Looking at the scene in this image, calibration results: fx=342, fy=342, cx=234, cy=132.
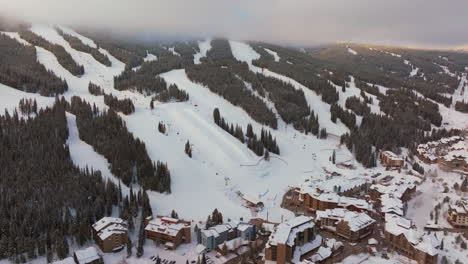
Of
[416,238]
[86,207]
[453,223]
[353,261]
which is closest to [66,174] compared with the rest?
[86,207]

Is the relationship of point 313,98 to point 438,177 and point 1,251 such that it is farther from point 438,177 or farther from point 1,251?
point 1,251

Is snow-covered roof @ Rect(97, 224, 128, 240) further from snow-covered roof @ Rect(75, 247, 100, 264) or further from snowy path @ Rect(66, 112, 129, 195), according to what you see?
snowy path @ Rect(66, 112, 129, 195)

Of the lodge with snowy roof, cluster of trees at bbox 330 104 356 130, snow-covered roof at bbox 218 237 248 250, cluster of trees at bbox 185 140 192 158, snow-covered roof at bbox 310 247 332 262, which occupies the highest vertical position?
cluster of trees at bbox 330 104 356 130

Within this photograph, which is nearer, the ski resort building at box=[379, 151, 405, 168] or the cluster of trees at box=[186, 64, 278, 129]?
the ski resort building at box=[379, 151, 405, 168]

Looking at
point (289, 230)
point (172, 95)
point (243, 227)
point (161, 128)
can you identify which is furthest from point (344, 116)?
point (289, 230)

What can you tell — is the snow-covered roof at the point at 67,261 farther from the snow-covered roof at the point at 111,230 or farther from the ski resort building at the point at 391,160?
the ski resort building at the point at 391,160

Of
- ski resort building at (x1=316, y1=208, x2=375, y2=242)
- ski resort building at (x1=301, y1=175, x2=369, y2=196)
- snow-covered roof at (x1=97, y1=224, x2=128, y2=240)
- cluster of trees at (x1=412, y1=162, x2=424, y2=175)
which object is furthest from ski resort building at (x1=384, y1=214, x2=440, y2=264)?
snow-covered roof at (x1=97, y1=224, x2=128, y2=240)
